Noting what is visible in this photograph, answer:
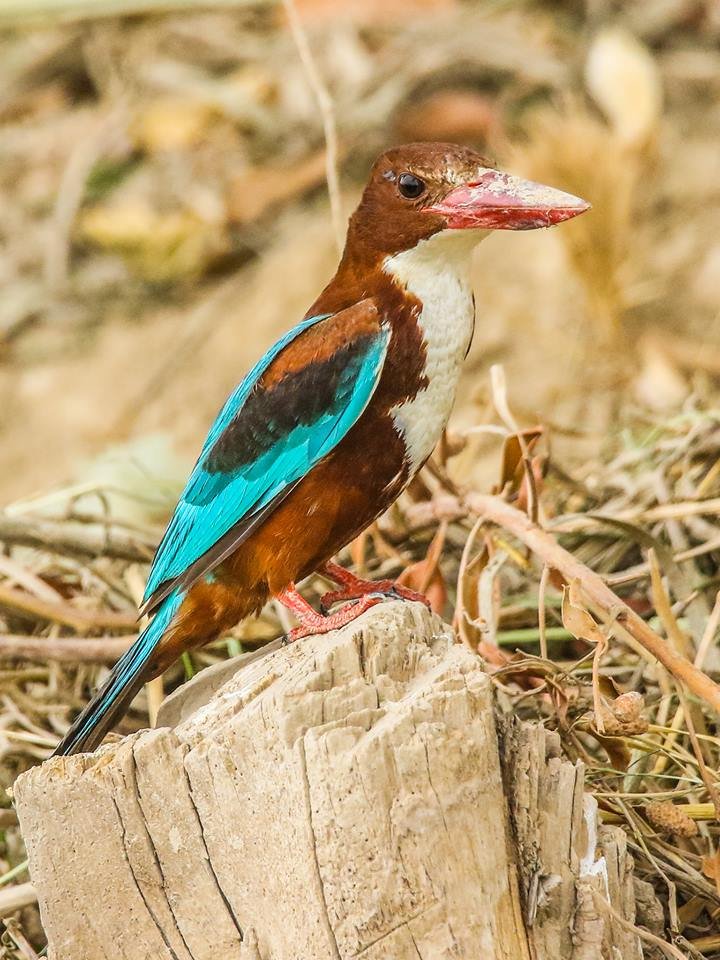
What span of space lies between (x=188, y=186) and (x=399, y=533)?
3.58 m

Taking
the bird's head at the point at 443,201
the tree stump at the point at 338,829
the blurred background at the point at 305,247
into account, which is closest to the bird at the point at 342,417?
the bird's head at the point at 443,201

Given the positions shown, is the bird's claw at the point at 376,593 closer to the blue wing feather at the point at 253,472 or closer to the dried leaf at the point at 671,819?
the blue wing feather at the point at 253,472

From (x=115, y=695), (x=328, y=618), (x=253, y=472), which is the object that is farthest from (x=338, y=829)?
(x=253, y=472)

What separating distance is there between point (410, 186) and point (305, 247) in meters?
3.63

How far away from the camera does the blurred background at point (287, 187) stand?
227 inches

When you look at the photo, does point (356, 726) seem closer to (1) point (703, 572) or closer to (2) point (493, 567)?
(2) point (493, 567)

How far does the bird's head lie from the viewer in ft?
8.67

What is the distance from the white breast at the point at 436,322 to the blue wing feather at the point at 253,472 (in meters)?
0.09

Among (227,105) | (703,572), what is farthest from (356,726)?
(227,105)

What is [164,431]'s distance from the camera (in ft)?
19.2

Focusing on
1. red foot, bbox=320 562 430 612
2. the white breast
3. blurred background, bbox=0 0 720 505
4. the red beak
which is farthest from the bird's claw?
blurred background, bbox=0 0 720 505

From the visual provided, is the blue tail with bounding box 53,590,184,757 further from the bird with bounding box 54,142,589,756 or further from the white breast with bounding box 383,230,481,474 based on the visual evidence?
the white breast with bounding box 383,230,481,474

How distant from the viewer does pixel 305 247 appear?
634 centimetres

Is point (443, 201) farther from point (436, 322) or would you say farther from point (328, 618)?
point (328, 618)
